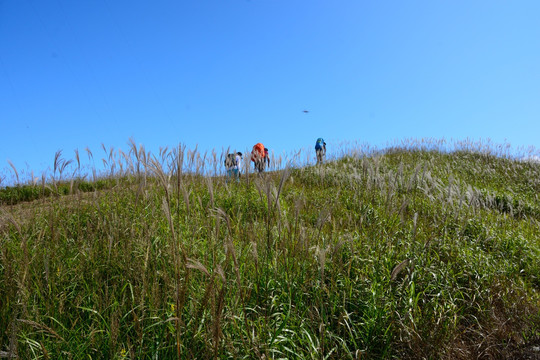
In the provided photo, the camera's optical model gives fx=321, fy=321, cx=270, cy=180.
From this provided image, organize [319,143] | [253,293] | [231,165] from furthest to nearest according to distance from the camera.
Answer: [319,143] → [231,165] → [253,293]

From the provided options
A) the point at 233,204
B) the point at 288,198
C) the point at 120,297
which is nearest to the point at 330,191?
the point at 288,198

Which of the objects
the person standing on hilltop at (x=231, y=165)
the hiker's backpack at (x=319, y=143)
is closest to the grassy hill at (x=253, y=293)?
the person standing on hilltop at (x=231, y=165)

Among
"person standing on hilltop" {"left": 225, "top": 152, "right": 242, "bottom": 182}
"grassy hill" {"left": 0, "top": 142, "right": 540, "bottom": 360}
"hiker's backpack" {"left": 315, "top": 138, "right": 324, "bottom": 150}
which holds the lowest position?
"grassy hill" {"left": 0, "top": 142, "right": 540, "bottom": 360}

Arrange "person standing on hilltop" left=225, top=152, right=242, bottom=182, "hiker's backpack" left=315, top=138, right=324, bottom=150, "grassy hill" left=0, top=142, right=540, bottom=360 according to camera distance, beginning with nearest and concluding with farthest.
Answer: "grassy hill" left=0, top=142, right=540, bottom=360
"person standing on hilltop" left=225, top=152, right=242, bottom=182
"hiker's backpack" left=315, top=138, right=324, bottom=150

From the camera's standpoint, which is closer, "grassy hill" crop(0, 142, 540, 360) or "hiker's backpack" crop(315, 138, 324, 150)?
"grassy hill" crop(0, 142, 540, 360)

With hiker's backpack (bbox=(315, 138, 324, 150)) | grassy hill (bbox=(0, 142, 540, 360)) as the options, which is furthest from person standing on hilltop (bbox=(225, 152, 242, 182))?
hiker's backpack (bbox=(315, 138, 324, 150))

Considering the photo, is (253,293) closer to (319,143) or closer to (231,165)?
(231,165)

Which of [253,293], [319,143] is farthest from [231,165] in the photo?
[319,143]

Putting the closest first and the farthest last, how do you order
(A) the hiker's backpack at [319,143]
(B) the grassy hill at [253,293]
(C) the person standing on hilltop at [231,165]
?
(B) the grassy hill at [253,293]
(C) the person standing on hilltop at [231,165]
(A) the hiker's backpack at [319,143]

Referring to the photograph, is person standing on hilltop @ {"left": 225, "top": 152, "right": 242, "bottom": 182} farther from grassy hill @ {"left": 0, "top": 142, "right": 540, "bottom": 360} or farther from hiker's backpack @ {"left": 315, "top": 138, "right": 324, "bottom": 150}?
hiker's backpack @ {"left": 315, "top": 138, "right": 324, "bottom": 150}

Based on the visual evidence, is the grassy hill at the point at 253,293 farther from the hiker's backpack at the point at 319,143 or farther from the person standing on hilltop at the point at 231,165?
the hiker's backpack at the point at 319,143

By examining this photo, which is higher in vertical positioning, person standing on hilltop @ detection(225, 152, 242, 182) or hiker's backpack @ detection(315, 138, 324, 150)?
hiker's backpack @ detection(315, 138, 324, 150)

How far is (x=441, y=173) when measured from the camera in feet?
32.8

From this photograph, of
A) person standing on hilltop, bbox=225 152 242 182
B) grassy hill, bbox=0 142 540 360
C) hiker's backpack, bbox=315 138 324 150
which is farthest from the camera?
hiker's backpack, bbox=315 138 324 150
